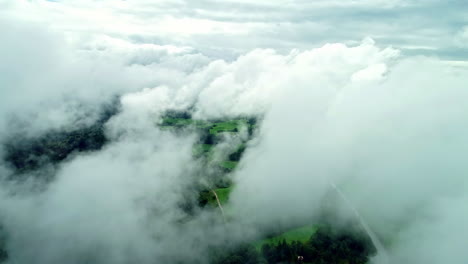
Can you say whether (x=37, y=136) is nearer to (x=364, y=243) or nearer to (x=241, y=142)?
(x=241, y=142)

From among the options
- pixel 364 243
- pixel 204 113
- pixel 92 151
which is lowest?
pixel 204 113

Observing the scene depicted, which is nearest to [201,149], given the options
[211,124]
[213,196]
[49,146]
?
[211,124]

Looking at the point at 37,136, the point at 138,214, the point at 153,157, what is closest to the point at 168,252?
the point at 138,214

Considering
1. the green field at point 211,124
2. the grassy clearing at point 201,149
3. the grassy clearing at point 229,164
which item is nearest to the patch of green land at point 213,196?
the grassy clearing at point 229,164

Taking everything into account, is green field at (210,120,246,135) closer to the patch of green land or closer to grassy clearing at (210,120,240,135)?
grassy clearing at (210,120,240,135)

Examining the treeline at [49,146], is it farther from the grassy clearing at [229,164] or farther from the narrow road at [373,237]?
the narrow road at [373,237]

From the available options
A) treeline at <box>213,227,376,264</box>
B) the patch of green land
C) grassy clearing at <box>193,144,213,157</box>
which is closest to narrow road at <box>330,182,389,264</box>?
treeline at <box>213,227,376,264</box>
